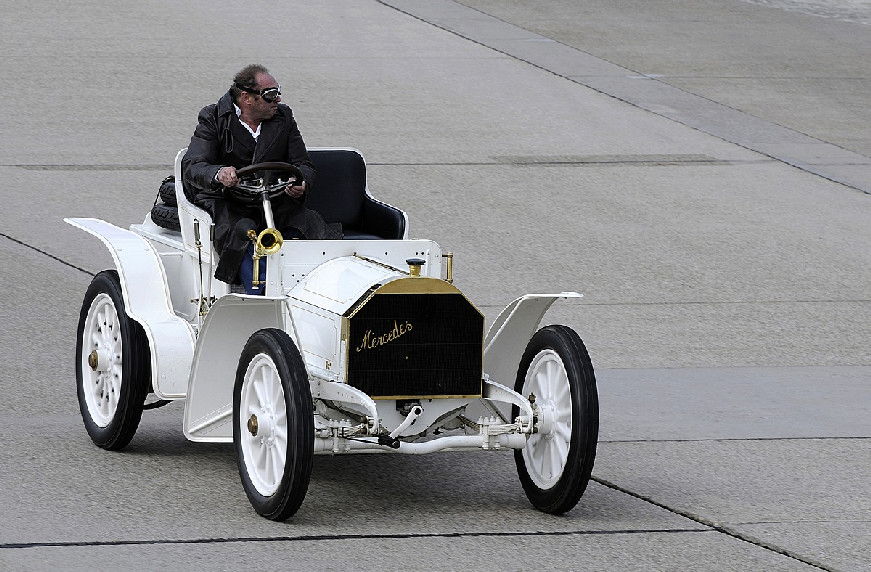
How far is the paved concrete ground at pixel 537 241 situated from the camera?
6492mm

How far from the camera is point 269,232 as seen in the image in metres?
7.05

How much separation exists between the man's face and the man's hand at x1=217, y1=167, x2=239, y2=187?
419mm

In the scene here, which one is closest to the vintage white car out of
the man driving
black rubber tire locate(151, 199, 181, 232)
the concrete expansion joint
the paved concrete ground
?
the man driving

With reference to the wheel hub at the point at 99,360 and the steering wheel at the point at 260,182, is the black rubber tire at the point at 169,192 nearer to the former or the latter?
the steering wheel at the point at 260,182

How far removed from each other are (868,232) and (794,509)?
7.32m

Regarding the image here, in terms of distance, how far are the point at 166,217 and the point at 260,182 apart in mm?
924

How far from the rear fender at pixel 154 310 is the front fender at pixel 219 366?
0.83 feet

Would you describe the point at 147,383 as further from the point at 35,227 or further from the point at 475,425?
the point at 35,227

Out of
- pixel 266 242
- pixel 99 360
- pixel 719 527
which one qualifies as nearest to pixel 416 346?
pixel 266 242

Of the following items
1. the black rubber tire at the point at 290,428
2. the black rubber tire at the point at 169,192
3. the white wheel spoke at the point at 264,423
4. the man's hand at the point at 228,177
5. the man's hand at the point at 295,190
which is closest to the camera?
the black rubber tire at the point at 290,428

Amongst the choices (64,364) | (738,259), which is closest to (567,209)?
(738,259)

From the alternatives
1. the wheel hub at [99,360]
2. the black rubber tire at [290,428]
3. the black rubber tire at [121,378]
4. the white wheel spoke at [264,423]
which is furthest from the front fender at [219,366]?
the wheel hub at [99,360]

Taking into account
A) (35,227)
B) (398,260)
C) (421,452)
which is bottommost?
(35,227)

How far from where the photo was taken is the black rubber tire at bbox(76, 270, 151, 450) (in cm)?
749
